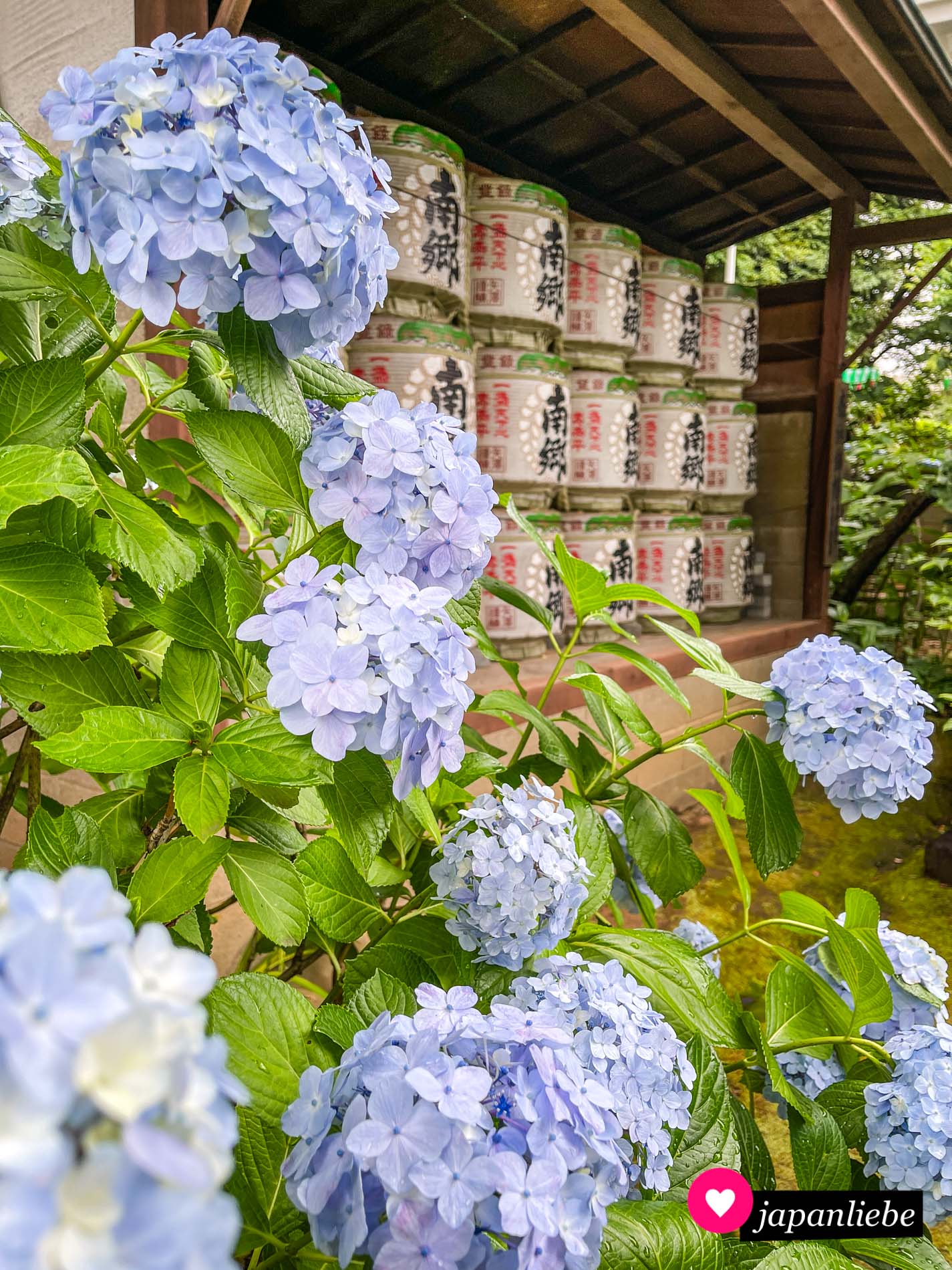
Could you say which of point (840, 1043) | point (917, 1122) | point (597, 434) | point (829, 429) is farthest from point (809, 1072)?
point (829, 429)

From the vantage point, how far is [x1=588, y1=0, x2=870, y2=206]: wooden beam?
6.04ft

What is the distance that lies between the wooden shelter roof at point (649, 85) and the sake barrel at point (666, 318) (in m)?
0.29

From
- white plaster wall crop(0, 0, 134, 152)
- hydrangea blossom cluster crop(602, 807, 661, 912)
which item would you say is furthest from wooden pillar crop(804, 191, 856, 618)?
white plaster wall crop(0, 0, 134, 152)

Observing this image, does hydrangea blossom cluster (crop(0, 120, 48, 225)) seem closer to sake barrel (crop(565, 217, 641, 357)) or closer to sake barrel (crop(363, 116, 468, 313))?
sake barrel (crop(363, 116, 468, 313))

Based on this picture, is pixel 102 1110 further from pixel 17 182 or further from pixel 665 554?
pixel 665 554

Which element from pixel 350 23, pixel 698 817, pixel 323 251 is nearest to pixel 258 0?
pixel 350 23

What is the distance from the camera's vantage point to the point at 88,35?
139 cm

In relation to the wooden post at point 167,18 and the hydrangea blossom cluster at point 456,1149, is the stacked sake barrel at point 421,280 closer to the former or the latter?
the wooden post at point 167,18

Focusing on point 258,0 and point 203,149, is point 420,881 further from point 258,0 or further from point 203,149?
point 258,0

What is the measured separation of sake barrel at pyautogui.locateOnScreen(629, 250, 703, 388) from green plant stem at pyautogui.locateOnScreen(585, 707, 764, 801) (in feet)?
7.42

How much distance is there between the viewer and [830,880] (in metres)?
2.59

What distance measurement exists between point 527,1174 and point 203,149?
17.8 inches

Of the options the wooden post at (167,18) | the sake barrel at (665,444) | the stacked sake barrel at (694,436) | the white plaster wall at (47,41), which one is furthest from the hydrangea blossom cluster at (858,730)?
the sake barrel at (665,444)

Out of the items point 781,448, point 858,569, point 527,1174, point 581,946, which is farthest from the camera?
point 858,569
